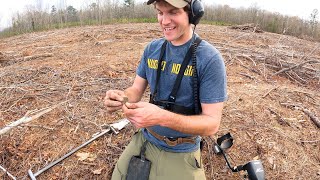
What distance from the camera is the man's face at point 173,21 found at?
7.07 ft

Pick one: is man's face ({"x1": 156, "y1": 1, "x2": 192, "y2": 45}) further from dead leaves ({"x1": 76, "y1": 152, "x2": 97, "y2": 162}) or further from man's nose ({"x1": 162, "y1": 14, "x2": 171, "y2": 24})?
dead leaves ({"x1": 76, "y1": 152, "x2": 97, "y2": 162})

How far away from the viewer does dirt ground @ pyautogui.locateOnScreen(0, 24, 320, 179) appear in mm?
3238

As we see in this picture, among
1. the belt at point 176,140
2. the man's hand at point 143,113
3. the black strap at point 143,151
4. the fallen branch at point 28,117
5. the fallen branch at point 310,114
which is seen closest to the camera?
the man's hand at point 143,113

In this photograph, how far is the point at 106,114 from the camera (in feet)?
13.0

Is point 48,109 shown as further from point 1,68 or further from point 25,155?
point 1,68

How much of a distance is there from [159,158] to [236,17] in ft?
59.1

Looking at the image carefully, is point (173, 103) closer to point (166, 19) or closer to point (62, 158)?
point (166, 19)

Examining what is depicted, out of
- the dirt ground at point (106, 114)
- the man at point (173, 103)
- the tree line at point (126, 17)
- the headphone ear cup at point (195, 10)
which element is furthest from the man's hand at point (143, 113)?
the tree line at point (126, 17)

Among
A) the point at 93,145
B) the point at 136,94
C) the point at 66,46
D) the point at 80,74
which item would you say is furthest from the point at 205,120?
the point at 66,46

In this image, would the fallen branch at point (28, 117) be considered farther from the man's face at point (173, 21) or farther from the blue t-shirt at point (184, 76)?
the man's face at point (173, 21)

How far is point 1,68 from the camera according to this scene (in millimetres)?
5801

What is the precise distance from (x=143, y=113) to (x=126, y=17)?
56.6 feet

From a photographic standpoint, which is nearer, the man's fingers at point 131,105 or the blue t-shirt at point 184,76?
the man's fingers at point 131,105

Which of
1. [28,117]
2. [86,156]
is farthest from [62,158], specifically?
[28,117]
